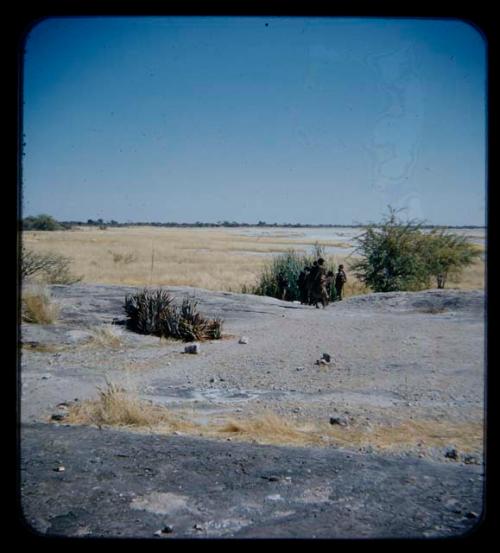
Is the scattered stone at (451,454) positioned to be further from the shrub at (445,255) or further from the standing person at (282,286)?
the shrub at (445,255)

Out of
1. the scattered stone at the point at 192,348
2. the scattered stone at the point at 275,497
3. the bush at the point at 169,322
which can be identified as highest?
the bush at the point at 169,322

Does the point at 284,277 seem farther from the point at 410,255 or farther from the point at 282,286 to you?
the point at 410,255

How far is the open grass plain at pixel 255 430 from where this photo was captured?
12.8 feet

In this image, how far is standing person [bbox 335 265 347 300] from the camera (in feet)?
52.5

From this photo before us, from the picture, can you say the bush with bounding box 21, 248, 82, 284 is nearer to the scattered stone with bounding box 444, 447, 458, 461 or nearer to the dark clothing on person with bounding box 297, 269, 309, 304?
the dark clothing on person with bounding box 297, 269, 309, 304

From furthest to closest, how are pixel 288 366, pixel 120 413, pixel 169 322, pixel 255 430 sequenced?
pixel 169 322 < pixel 288 366 < pixel 120 413 < pixel 255 430

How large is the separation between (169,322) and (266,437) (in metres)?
5.01

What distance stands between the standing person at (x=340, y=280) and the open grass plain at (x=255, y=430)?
Answer: 4.52 metres

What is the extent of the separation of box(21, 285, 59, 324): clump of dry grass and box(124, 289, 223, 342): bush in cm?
→ 131

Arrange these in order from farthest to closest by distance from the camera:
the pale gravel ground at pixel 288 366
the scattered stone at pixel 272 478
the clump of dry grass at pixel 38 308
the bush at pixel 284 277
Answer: the bush at pixel 284 277 < the clump of dry grass at pixel 38 308 < the pale gravel ground at pixel 288 366 < the scattered stone at pixel 272 478

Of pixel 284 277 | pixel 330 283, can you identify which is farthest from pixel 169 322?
pixel 284 277

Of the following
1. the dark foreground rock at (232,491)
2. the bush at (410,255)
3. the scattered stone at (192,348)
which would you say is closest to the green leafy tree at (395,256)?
the bush at (410,255)

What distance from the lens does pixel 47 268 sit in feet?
49.3

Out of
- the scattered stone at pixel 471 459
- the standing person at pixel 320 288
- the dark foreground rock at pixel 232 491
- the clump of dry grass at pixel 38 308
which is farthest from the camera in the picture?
the standing person at pixel 320 288
